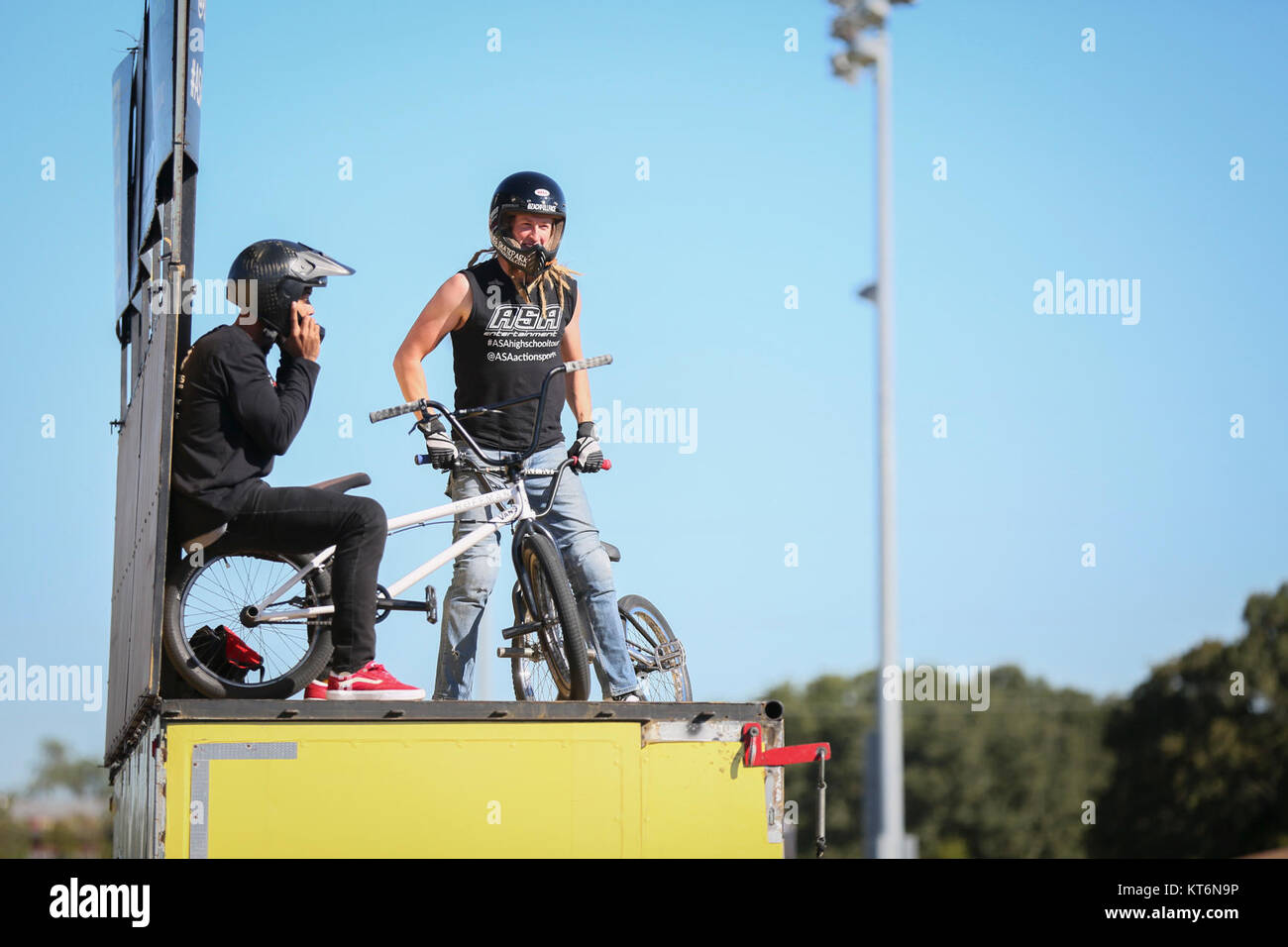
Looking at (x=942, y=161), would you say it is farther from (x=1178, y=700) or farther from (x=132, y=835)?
(x=1178, y=700)

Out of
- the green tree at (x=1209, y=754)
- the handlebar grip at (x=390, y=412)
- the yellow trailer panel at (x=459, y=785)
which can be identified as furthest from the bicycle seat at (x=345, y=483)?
the green tree at (x=1209, y=754)

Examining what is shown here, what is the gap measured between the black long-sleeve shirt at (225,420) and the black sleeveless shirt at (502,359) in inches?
55.2

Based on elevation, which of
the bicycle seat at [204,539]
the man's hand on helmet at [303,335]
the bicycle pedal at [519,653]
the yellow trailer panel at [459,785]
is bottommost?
the yellow trailer panel at [459,785]

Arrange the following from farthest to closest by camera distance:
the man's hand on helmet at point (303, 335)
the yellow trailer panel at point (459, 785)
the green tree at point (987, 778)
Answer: the green tree at point (987, 778) < the man's hand on helmet at point (303, 335) < the yellow trailer panel at point (459, 785)

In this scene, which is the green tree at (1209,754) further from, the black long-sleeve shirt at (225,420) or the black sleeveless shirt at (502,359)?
the black long-sleeve shirt at (225,420)

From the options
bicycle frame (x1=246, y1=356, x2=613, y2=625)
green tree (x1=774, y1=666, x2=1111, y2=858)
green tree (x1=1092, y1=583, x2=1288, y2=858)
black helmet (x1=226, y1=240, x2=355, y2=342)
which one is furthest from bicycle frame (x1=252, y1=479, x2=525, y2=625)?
green tree (x1=774, y1=666, x2=1111, y2=858)

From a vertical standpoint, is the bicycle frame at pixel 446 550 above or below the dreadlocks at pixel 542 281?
below

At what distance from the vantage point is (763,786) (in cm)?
604

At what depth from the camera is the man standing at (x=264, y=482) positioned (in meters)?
6.27

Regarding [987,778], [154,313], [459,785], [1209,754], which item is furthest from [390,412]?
[987,778]

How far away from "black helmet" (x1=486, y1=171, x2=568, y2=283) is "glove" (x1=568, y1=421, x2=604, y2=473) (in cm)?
81

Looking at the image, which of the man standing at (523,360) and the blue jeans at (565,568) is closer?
the blue jeans at (565,568)

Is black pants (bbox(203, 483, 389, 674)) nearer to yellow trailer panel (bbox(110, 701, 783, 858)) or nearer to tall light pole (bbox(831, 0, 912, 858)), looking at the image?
yellow trailer panel (bbox(110, 701, 783, 858))
